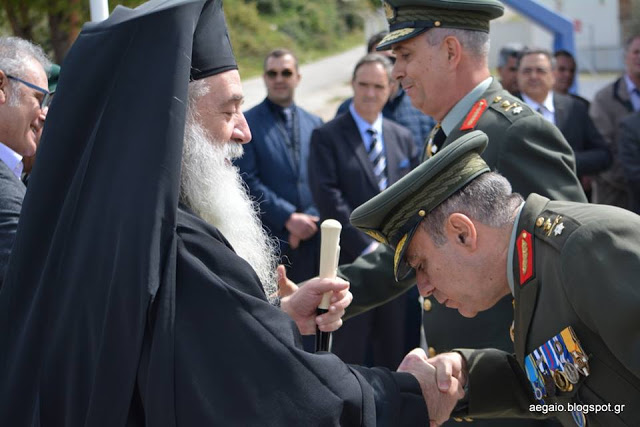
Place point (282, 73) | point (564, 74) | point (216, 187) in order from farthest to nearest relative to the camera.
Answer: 1. point (564, 74)
2. point (282, 73)
3. point (216, 187)

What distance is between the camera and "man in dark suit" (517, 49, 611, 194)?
294 inches

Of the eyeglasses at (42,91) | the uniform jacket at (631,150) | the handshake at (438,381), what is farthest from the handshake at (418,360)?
the uniform jacket at (631,150)

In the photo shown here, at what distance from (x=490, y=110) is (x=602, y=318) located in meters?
1.58

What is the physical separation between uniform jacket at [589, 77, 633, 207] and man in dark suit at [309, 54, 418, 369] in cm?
250

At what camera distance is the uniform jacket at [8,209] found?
3256 mm

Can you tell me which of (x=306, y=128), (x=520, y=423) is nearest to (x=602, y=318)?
(x=520, y=423)

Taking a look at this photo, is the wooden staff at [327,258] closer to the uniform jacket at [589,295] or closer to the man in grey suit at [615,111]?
the uniform jacket at [589,295]

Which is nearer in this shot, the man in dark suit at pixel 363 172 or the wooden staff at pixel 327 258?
the wooden staff at pixel 327 258

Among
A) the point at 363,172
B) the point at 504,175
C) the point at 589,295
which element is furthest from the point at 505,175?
the point at 363,172

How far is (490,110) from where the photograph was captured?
369cm

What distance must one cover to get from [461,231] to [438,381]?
701 millimetres

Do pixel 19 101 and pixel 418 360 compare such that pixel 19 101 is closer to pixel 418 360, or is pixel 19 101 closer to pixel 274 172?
pixel 418 360

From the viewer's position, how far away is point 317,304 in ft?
10.8

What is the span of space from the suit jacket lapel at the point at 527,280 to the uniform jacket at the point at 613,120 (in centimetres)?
589
